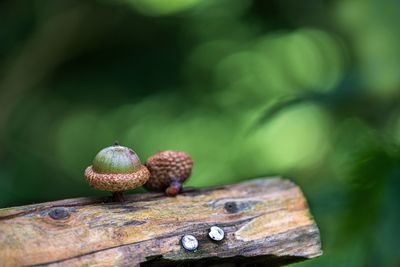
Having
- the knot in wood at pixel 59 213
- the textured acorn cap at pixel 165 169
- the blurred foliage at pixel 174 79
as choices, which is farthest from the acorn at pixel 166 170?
the blurred foliage at pixel 174 79

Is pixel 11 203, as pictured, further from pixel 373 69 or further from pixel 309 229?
pixel 373 69

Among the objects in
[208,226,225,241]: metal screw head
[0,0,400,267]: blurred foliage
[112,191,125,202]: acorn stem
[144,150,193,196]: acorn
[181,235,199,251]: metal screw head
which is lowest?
[181,235,199,251]: metal screw head

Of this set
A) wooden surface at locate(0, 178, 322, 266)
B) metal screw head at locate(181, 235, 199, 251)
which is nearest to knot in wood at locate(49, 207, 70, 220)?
wooden surface at locate(0, 178, 322, 266)

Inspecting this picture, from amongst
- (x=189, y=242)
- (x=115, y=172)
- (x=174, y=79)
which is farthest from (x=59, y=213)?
(x=174, y=79)

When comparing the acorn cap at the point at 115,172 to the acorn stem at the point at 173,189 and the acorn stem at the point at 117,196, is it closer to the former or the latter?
the acorn stem at the point at 117,196

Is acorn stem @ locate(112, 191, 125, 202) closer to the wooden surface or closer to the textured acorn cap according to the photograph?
the wooden surface

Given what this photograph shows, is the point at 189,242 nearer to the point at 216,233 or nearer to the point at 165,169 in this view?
the point at 216,233

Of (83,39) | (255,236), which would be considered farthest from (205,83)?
(255,236)
